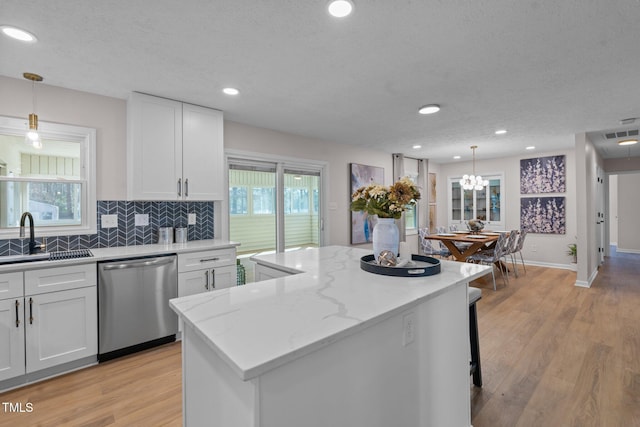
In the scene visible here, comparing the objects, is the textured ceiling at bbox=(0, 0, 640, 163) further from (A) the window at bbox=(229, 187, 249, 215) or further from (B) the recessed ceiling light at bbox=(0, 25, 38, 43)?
Result: (A) the window at bbox=(229, 187, 249, 215)

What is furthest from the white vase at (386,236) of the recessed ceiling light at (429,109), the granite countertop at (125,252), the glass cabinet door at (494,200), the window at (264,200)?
the glass cabinet door at (494,200)

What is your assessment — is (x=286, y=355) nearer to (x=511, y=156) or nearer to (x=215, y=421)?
(x=215, y=421)

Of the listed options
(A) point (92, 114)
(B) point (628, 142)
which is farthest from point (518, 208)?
(A) point (92, 114)

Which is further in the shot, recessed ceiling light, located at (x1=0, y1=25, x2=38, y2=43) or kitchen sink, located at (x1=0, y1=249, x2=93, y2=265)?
kitchen sink, located at (x1=0, y1=249, x2=93, y2=265)

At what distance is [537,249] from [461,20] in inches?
241

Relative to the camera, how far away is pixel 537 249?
6207 mm

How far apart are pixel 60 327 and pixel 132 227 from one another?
3.58 feet

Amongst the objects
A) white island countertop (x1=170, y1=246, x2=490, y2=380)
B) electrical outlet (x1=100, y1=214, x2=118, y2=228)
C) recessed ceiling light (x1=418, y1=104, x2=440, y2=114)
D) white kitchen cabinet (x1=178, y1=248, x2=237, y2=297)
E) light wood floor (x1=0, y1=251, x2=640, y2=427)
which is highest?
recessed ceiling light (x1=418, y1=104, x2=440, y2=114)

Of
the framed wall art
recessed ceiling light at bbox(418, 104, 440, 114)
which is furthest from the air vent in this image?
the framed wall art

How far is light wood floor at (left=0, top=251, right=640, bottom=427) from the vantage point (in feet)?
6.09

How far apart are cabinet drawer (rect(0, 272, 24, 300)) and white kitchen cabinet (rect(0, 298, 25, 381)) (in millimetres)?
35

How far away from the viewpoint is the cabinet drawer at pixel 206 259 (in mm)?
2892

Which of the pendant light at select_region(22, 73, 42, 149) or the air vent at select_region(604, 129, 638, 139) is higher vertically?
the air vent at select_region(604, 129, 638, 139)

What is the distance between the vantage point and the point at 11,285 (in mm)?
2113
